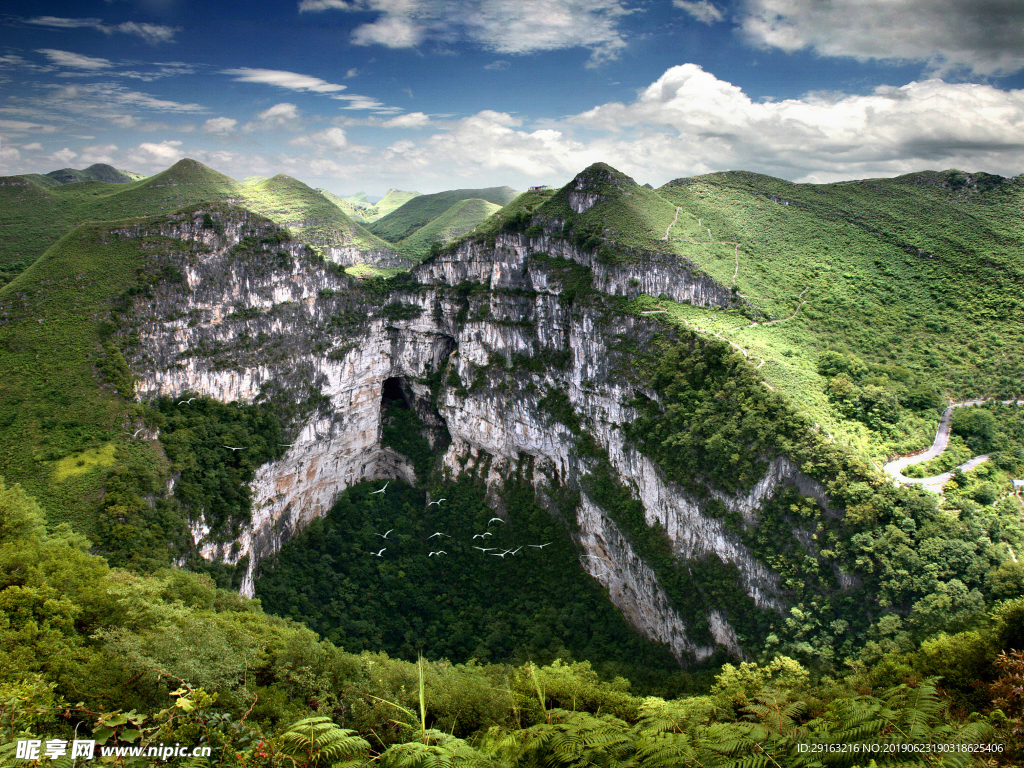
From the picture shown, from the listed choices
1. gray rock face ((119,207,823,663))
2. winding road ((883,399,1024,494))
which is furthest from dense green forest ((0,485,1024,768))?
gray rock face ((119,207,823,663))

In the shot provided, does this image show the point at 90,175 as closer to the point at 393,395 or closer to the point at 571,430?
the point at 393,395

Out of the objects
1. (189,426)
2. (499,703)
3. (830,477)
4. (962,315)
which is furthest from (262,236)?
(962,315)

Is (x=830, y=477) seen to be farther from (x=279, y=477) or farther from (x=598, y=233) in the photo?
(x=279, y=477)

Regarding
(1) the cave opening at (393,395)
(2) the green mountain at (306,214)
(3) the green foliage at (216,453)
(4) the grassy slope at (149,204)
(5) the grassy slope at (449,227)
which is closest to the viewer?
(3) the green foliage at (216,453)

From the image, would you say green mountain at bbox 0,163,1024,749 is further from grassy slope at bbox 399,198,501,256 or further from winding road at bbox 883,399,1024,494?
grassy slope at bbox 399,198,501,256

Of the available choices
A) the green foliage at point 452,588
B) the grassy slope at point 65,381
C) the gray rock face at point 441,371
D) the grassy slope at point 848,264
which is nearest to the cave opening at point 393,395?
the gray rock face at point 441,371

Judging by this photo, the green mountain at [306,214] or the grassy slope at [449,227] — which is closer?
the green mountain at [306,214]

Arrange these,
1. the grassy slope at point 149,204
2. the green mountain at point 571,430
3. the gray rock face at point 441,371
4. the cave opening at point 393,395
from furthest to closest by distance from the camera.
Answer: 1. the grassy slope at point 149,204
2. the cave opening at point 393,395
3. the gray rock face at point 441,371
4. the green mountain at point 571,430

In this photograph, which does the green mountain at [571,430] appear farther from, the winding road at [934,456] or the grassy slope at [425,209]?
the grassy slope at [425,209]
